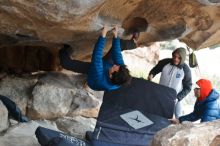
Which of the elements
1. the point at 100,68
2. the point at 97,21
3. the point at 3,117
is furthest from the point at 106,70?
the point at 3,117

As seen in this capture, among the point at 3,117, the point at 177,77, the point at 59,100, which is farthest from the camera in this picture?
the point at 59,100

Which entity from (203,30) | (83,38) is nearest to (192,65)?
(203,30)

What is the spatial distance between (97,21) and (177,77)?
4.69ft

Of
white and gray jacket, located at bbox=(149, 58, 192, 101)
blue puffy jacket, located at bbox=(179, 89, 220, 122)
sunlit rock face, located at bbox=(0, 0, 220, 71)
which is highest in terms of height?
sunlit rock face, located at bbox=(0, 0, 220, 71)

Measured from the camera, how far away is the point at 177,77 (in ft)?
19.2

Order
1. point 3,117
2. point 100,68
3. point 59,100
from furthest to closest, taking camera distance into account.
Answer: point 59,100
point 3,117
point 100,68

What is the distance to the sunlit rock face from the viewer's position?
452 cm

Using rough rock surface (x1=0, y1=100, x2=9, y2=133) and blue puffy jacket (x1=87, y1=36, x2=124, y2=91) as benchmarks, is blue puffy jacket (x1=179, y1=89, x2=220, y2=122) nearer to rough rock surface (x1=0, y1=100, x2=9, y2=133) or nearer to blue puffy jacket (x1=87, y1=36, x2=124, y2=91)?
blue puffy jacket (x1=87, y1=36, x2=124, y2=91)

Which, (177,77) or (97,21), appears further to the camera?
(177,77)

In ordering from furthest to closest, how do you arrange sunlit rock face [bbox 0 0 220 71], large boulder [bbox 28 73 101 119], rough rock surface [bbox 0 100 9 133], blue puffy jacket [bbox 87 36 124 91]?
large boulder [bbox 28 73 101 119], rough rock surface [bbox 0 100 9 133], blue puffy jacket [bbox 87 36 124 91], sunlit rock face [bbox 0 0 220 71]

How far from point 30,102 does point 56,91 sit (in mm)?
479

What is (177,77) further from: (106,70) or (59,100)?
(59,100)

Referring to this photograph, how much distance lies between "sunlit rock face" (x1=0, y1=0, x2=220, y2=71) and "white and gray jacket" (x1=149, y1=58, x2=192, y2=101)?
2.50ft

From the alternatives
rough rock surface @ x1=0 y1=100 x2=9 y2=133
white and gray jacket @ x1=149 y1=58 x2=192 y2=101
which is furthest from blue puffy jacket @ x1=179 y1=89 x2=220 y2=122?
rough rock surface @ x1=0 y1=100 x2=9 y2=133
